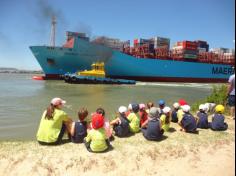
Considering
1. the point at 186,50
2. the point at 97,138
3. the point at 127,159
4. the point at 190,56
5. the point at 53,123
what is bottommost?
the point at 127,159

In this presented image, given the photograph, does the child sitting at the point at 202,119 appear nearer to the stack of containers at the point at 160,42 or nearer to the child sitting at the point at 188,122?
the child sitting at the point at 188,122

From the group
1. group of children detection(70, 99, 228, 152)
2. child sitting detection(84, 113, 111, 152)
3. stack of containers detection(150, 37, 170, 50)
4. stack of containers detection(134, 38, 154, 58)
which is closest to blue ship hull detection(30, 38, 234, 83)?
stack of containers detection(134, 38, 154, 58)

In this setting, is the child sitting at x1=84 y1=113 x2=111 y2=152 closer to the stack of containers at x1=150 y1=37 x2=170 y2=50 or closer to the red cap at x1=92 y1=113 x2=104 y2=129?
the red cap at x1=92 y1=113 x2=104 y2=129

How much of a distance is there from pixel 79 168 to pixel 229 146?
133 inches

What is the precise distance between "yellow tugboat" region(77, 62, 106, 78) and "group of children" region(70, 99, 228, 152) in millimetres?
30109

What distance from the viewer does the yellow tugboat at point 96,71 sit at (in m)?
37.4

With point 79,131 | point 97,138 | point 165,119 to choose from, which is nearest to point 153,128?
point 165,119

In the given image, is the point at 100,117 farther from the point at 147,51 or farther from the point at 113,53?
the point at 147,51

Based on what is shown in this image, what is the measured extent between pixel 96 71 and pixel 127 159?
110 feet

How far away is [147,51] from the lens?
49625mm

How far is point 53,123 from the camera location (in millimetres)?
5434

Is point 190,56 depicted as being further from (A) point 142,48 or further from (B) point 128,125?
(B) point 128,125

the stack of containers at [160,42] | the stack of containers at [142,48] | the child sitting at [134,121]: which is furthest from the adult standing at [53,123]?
the stack of containers at [160,42]

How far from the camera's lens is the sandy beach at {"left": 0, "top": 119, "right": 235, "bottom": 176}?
4.70 meters
